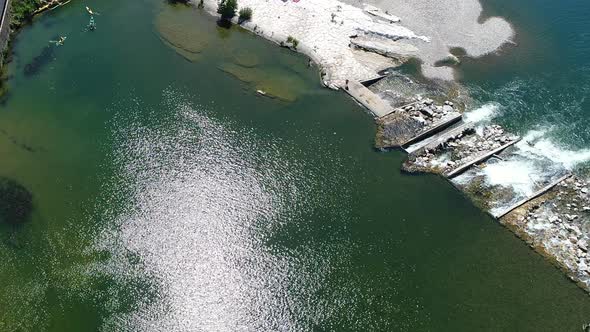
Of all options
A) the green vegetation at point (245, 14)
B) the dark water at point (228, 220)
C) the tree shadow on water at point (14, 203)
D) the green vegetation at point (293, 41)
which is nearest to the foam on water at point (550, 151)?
the dark water at point (228, 220)

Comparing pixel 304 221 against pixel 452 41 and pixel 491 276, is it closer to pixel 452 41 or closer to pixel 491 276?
pixel 491 276

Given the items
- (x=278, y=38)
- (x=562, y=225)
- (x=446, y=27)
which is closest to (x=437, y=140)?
(x=562, y=225)

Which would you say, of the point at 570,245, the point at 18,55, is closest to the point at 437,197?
the point at 570,245

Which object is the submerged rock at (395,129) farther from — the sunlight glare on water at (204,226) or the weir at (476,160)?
the sunlight glare on water at (204,226)

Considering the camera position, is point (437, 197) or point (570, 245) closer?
point (570, 245)

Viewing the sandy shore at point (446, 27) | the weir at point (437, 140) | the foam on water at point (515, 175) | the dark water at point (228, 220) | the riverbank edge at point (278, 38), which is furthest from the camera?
the sandy shore at point (446, 27)
